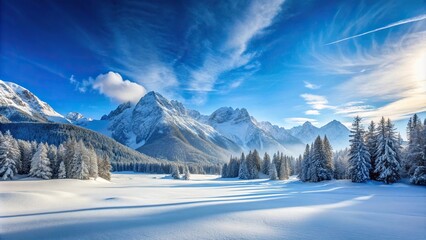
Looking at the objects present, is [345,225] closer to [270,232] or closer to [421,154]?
[270,232]

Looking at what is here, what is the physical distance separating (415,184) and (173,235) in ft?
140

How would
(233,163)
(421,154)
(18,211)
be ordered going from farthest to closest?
(233,163) < (421,154) < (18,211)

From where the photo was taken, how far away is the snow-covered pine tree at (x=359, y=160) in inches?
1713

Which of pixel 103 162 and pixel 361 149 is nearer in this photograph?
pixel 361 149

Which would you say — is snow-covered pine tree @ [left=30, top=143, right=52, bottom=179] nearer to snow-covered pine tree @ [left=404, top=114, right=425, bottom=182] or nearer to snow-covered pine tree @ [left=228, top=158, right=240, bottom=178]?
snow-covered pine tree @ [left=404, top=114, right=425, bottom=182]

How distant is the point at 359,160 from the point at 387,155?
4432 millimetres

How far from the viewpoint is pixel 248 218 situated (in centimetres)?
1402

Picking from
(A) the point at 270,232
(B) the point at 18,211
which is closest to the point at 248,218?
(A) the point at 270,232

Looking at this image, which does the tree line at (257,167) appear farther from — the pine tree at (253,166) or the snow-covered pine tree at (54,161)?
the snow-covered pine tree at (54,161)

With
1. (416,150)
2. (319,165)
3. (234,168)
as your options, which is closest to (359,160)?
(416,150)

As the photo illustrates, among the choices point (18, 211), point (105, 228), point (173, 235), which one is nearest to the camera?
point (173, 235)

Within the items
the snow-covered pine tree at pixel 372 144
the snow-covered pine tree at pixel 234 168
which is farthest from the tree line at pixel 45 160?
the snow-covered pine tree at pixel 234 168

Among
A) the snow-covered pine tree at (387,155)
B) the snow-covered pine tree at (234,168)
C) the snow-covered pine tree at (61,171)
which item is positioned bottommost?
the snow-covered pine tree at (234,168)

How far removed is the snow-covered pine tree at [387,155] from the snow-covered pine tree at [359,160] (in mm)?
1703
